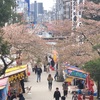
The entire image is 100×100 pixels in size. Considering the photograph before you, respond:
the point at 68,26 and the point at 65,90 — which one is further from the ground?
the point at 68,26

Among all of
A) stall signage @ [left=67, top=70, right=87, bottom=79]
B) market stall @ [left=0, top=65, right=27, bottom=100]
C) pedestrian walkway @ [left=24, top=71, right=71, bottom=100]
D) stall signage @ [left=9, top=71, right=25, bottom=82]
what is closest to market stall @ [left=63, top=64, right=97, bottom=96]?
stall signage @ [left=67, top=70, right=87, bottom=79]

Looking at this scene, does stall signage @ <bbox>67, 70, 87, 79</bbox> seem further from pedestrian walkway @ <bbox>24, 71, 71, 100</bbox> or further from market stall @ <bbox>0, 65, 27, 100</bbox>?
market stall @ <bbox>0, 65, 27, 100</bbox>

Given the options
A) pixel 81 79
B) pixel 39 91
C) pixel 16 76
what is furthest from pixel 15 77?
pixel 39 91

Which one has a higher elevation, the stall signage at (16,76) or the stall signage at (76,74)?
the stall signage at (16,76)

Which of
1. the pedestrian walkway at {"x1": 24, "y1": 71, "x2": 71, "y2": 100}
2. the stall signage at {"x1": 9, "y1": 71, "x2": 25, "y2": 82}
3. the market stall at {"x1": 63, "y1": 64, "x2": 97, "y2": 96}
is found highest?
the stall signage at {"x1": 9, "y1": 71, "x2": 25, "y2": 82}

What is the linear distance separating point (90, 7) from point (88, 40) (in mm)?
6501

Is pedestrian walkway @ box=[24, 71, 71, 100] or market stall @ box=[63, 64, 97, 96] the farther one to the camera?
pedestrian walkway @ box=[24, 71, 71, 100]

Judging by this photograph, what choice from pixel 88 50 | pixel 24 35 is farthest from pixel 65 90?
pixel 24 35

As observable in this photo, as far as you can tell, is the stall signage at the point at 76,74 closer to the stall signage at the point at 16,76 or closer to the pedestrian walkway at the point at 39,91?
the pedestrian walkway at the point at 39,91

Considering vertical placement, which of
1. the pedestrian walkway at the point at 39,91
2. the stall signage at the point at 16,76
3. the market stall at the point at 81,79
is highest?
the stall signage at the point at 16,76

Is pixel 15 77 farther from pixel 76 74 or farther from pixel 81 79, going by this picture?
pixel 81 79

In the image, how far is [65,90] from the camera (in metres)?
23.4

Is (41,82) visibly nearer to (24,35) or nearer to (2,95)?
(24,35)

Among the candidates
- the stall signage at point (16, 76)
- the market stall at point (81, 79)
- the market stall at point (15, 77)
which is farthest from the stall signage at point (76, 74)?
the stall signage at point (16, 76)
